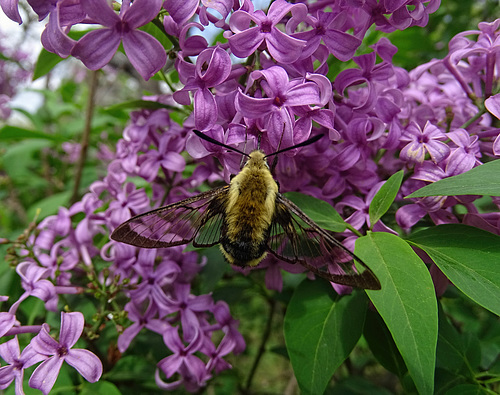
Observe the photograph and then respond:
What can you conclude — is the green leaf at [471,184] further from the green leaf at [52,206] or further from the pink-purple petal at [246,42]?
the green leaf at [52,206]

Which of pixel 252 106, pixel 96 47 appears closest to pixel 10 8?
pixel 96 47

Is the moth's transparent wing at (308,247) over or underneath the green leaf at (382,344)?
over

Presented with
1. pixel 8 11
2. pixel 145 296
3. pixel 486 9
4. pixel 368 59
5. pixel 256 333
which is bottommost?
pixel 256 333

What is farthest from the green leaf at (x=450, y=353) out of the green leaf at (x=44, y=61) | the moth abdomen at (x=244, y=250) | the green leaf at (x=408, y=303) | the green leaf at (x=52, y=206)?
the green leaf at (x=52, y=206)

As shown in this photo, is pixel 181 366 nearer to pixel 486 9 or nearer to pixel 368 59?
pixel 368 59

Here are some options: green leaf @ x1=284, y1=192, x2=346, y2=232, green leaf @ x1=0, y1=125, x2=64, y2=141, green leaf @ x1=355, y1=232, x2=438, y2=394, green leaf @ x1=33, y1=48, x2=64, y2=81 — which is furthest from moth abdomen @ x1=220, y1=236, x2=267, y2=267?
green leaf @ x1=0, y1=125, x2=64, y2=141

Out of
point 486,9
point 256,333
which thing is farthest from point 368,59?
point 256,333
